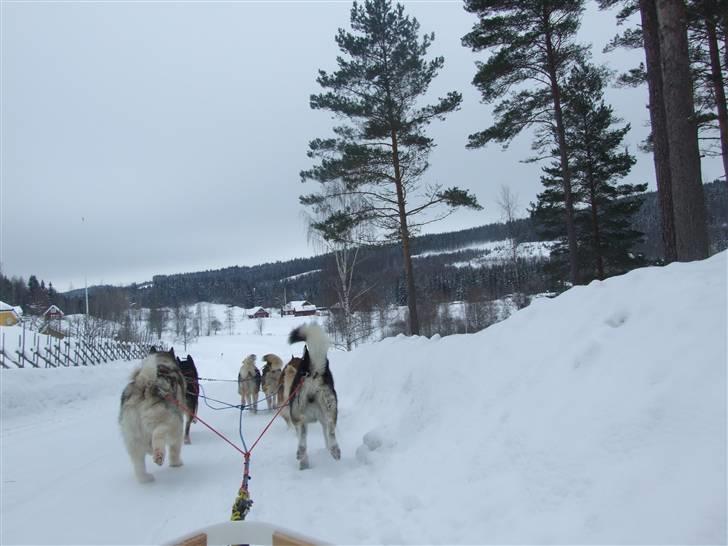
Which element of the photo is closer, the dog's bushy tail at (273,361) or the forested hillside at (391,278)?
the dog's bushy tail at (273,361)

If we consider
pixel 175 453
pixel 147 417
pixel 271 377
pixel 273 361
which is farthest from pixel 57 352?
pixel 147 417

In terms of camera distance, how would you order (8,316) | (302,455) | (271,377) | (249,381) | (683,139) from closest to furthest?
(302,455), (683,139), (271,377), (249,381), (8,316)

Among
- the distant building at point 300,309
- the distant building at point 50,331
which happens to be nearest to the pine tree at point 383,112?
the distant building at point 50,331

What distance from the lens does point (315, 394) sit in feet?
17.9

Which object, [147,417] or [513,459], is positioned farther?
[147,417]

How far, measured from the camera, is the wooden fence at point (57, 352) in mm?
17406

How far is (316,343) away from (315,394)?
625mm

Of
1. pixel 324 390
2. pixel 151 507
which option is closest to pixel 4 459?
pixel 151 507

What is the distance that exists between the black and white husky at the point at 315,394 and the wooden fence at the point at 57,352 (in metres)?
15.5

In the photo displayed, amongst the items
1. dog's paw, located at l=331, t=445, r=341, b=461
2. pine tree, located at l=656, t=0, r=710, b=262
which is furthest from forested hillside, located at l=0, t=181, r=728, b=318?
dog's paw, located at l=331, t=445, r=341, b=461

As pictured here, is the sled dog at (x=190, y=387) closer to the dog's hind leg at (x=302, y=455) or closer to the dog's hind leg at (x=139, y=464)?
the dog's hind leg at (x=139, y=464)

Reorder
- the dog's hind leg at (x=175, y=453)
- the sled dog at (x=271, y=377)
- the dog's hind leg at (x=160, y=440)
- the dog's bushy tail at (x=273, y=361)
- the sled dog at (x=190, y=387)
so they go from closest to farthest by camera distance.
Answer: the dog's hind leg at (x=160, y=440)
the dog's hind leg at (x=175, y=453)
the sled dog at (x=190, y=387)
the sled dog at (x=271, y=377)
the dog's bushy tail at (x=273, y=361)

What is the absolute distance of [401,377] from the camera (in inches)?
296

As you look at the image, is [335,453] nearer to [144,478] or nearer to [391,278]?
[144,478]
